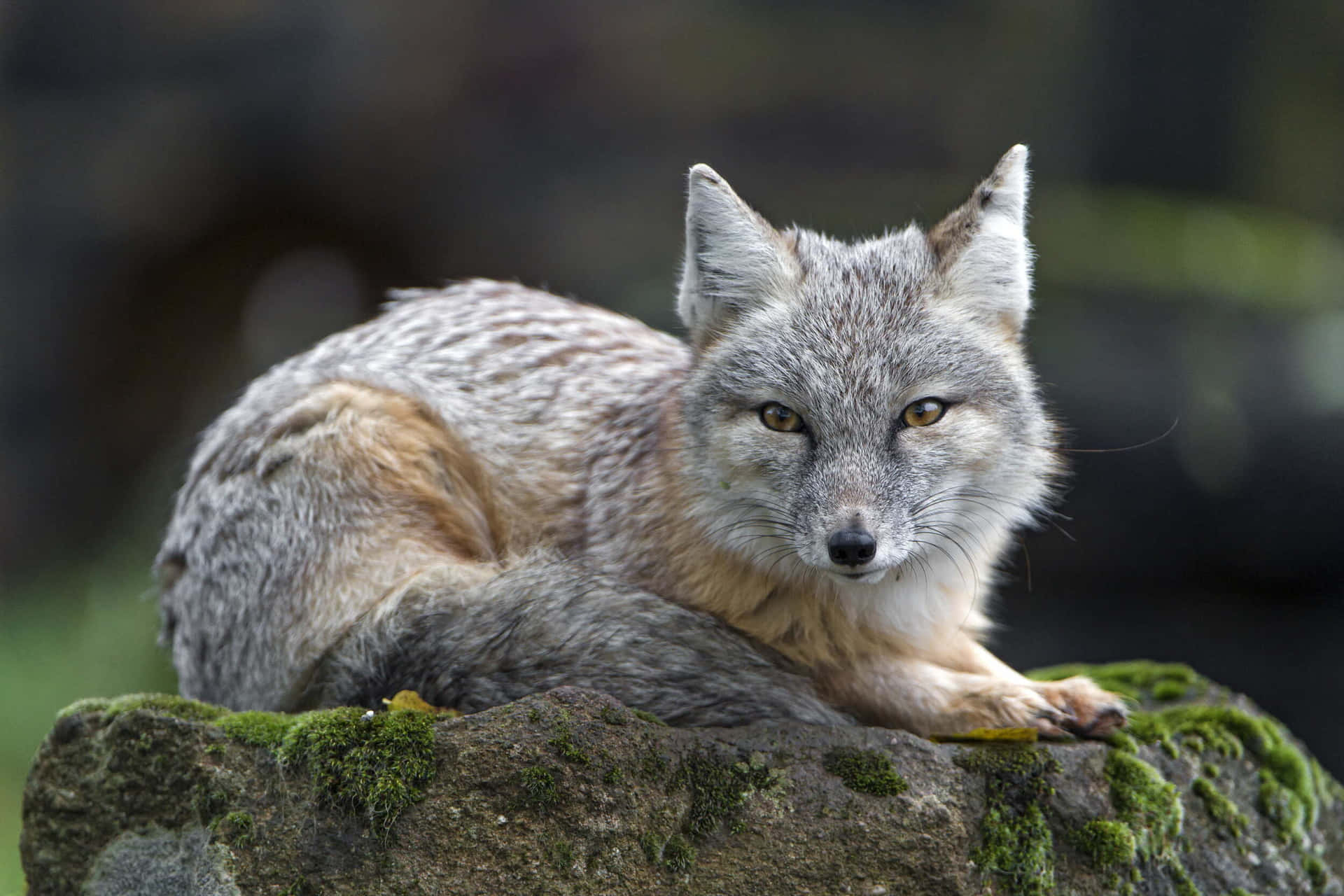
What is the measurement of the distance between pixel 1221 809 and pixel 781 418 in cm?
225

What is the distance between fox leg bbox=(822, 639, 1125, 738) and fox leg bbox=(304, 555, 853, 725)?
22 cm

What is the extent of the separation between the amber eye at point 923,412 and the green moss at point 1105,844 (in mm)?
1483

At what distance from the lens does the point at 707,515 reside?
4.62 meters

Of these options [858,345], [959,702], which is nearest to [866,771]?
[959,702]

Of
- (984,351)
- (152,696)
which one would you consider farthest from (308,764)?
(984,351)

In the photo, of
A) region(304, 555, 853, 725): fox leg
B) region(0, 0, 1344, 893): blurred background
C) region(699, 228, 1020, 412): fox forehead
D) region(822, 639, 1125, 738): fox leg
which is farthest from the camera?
region(0, 0, 1344, 893): blurred background

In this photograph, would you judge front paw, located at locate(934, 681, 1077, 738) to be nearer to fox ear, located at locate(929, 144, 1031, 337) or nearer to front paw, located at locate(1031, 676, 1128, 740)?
front paw, located at locate(1031, 676, 1128, 740)

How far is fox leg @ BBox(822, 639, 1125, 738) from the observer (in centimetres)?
442

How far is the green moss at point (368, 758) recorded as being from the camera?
145 inches

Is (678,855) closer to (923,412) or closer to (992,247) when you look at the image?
(923,412)

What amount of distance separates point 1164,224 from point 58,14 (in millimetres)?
11020

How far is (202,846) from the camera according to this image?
3.74 m

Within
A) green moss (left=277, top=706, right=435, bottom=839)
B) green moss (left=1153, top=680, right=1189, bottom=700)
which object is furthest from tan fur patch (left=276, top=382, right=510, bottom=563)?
green moss (left=1153, top=680, right=1189, bottom=700)

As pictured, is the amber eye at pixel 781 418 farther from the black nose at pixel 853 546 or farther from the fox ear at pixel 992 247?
the fox ear at pixel 992 247
